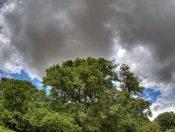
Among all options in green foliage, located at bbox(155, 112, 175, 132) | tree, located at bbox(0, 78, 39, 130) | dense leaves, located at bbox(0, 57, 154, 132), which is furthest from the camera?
green foliage, located at bbox(155, 112, 175, 132)

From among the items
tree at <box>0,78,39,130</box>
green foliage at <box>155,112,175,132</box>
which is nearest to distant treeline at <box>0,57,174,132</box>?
tree at <box>0,78,39,130</box>

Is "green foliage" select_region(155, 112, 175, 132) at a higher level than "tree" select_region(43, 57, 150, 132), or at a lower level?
higher

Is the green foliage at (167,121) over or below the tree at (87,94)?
over

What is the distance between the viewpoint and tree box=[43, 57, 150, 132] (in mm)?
26516

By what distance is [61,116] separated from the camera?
24.7 meters

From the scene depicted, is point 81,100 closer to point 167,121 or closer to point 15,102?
point 15,102

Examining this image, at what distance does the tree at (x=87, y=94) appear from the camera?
2652cm

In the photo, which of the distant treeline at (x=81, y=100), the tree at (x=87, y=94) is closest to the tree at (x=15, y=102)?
the distant treeline at (x=81, y=100)

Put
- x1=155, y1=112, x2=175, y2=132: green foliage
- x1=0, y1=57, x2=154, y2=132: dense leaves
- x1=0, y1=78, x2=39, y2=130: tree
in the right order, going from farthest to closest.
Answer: x1=155, y1=112, x2=175, y2=132: green foliage
x1=0, y1=78, x2=39, y2=130: tree
x1=0, y1=57, x2=154, y2=132: dense leaves

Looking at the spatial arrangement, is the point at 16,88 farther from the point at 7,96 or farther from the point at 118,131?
the point at 118,131

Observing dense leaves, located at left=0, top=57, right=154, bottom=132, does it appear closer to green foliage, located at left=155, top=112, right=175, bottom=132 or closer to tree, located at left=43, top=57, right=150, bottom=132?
tree, located at left=43, top=57, right=150, bottom=132

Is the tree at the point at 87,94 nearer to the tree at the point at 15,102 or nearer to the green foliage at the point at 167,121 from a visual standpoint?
the tree at the point at 15,102

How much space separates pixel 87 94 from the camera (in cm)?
2916

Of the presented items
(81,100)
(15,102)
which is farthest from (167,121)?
(81,100)
